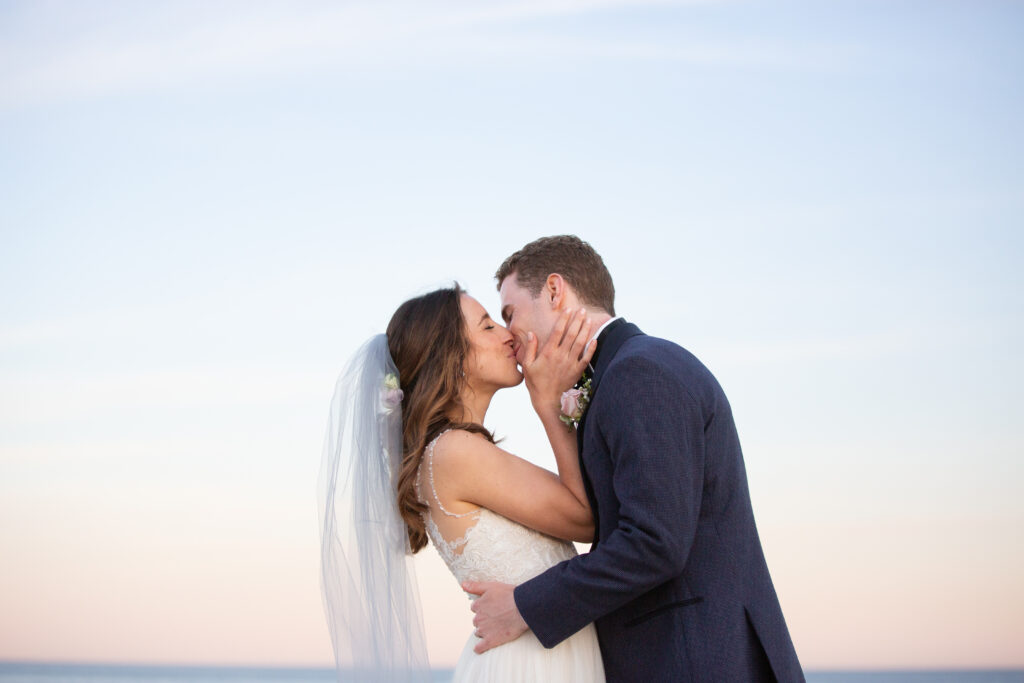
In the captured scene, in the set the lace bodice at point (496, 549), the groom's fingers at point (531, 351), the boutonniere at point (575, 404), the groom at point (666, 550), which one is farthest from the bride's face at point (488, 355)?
the groom at point (666, 550)

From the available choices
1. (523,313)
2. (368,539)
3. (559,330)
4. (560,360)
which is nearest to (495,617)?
(368,539)

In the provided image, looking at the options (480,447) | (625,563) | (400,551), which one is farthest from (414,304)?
(625,563)

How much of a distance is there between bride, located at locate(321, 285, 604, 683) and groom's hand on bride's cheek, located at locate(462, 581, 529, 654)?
0.11 meters

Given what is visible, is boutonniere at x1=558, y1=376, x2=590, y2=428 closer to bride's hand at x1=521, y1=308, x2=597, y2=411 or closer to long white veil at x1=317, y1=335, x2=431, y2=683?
bride's hand at x1=521, y1=308, x2=597, y2=411

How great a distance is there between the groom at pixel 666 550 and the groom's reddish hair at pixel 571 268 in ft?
1.99

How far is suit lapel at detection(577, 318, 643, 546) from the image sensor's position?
3648mm

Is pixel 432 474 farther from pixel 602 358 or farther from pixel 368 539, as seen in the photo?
pixel 602 358

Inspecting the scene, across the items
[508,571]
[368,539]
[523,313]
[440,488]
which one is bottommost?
[508,571]

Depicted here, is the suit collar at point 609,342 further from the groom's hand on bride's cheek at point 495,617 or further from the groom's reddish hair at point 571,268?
the groom's hand on bride's cheek at point 495,617

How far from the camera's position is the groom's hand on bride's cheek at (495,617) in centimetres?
364

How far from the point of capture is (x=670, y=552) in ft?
10.2

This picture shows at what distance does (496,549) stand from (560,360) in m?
0.86

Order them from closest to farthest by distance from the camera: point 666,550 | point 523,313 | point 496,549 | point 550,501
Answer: point 666,550
point 550,501
point 496,549
point 523,313

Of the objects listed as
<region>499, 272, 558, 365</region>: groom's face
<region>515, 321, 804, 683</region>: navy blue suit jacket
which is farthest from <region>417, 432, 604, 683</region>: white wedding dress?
<region>499, 272, 558, 365</region>: groom's face
